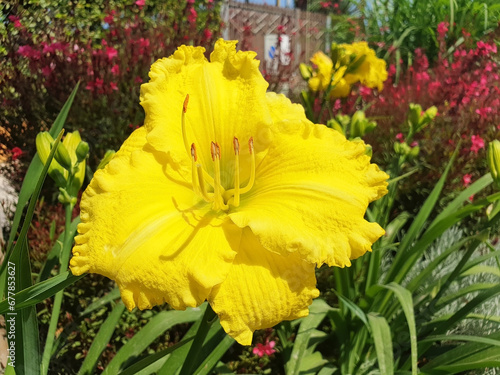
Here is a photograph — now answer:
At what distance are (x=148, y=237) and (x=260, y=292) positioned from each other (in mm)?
199

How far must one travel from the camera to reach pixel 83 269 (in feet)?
2.08

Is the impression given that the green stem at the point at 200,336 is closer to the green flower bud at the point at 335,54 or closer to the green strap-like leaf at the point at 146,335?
the green strap-like leaf at the point at 146,335

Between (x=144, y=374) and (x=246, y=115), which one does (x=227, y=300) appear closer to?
(x=246, y=115)

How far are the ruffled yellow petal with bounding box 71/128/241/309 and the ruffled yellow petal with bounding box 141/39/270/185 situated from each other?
0.07m

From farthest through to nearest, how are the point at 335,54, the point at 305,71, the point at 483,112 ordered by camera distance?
the point at 483,112 < the point at 305,71 < the point at 335,54

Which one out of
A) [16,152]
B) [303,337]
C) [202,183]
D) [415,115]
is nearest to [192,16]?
[16,152]

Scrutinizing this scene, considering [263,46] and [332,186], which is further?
[263,46]

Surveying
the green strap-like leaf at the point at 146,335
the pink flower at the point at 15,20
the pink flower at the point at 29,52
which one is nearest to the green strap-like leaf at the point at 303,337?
the green strap-like leaf at the point at 146,335

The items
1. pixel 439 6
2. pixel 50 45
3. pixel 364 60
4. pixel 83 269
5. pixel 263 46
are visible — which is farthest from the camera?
pixel 263 46

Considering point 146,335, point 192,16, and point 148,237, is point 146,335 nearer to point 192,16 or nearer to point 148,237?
point 148,237

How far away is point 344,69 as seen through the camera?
6.22ft

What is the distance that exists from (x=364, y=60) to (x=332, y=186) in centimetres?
130

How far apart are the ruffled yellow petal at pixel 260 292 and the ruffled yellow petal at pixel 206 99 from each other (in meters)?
0.24

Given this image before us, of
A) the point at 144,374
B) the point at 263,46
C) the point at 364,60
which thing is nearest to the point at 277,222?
the point at 144,374
